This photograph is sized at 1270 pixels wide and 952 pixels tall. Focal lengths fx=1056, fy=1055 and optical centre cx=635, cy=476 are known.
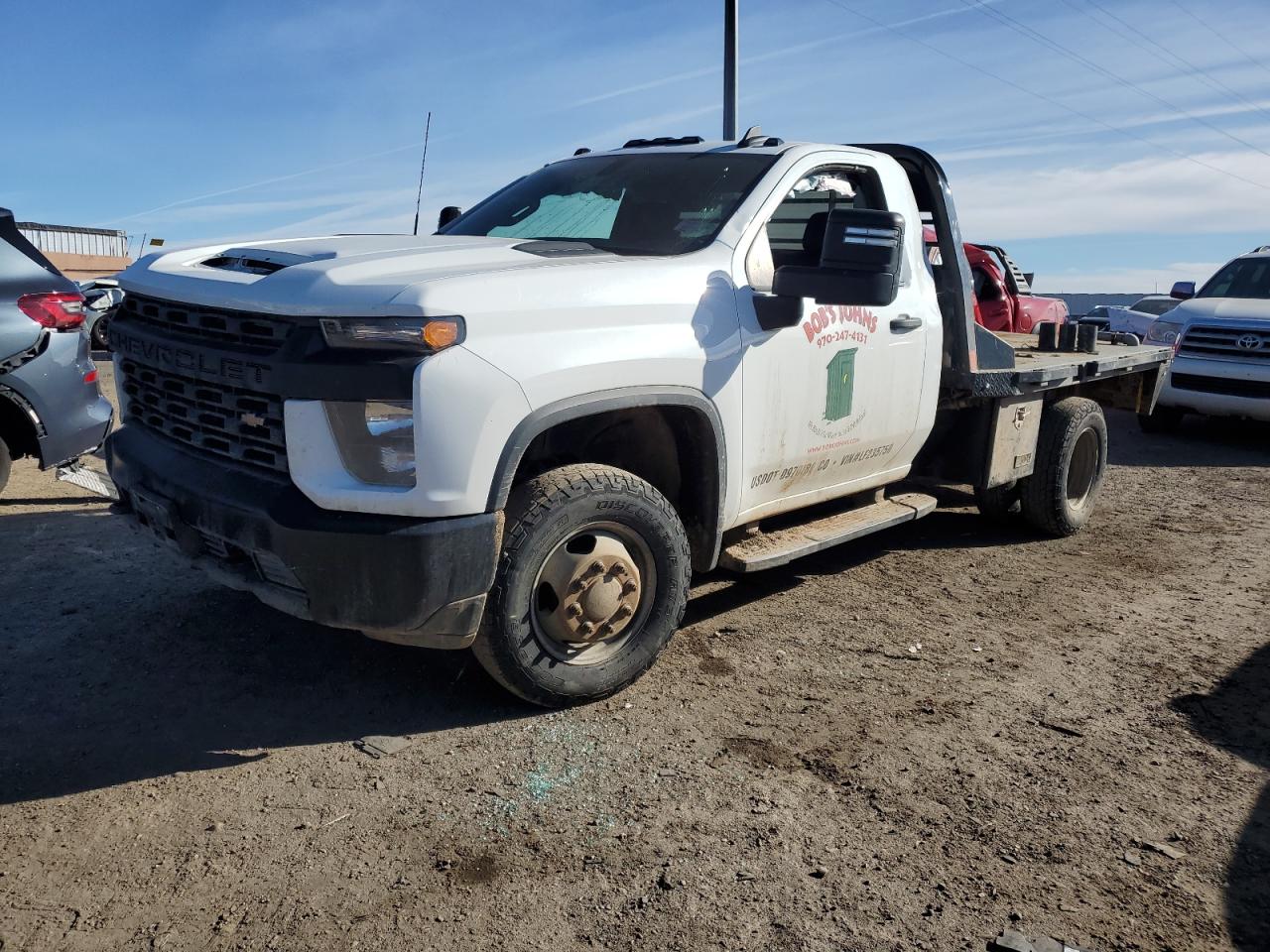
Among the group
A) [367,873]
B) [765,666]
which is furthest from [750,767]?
[367,873]

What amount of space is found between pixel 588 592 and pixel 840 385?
5.10ft

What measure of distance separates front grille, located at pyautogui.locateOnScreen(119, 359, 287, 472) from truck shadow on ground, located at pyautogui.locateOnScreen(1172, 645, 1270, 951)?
9.51 feet

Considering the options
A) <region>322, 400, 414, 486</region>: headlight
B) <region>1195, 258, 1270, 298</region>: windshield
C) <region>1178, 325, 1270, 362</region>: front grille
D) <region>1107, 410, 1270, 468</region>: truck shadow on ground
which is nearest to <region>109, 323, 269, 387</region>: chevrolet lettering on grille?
<region>322, 400, 414, 486</region>: headlight

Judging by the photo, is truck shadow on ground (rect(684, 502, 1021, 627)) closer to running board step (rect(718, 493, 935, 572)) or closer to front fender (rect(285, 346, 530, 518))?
running board step (rect(718, 493, 935, 572))

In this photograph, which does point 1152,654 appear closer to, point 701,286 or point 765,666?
point 765,666

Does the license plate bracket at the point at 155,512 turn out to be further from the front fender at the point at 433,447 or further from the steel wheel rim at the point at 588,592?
the steel wheel rim at the point at 588,592

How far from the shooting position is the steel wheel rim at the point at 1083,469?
6.65m

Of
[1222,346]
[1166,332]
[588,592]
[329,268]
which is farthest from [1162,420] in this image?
[329,268]

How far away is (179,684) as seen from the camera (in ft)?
12.7

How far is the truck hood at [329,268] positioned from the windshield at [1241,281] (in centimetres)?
966

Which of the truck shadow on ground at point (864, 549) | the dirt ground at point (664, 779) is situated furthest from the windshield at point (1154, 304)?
the dirt ground at point (664, 779)

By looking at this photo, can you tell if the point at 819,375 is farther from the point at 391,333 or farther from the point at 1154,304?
the point at 1154,304

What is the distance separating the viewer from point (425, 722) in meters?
3.64

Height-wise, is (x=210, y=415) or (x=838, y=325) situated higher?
(x=838, y=325)
